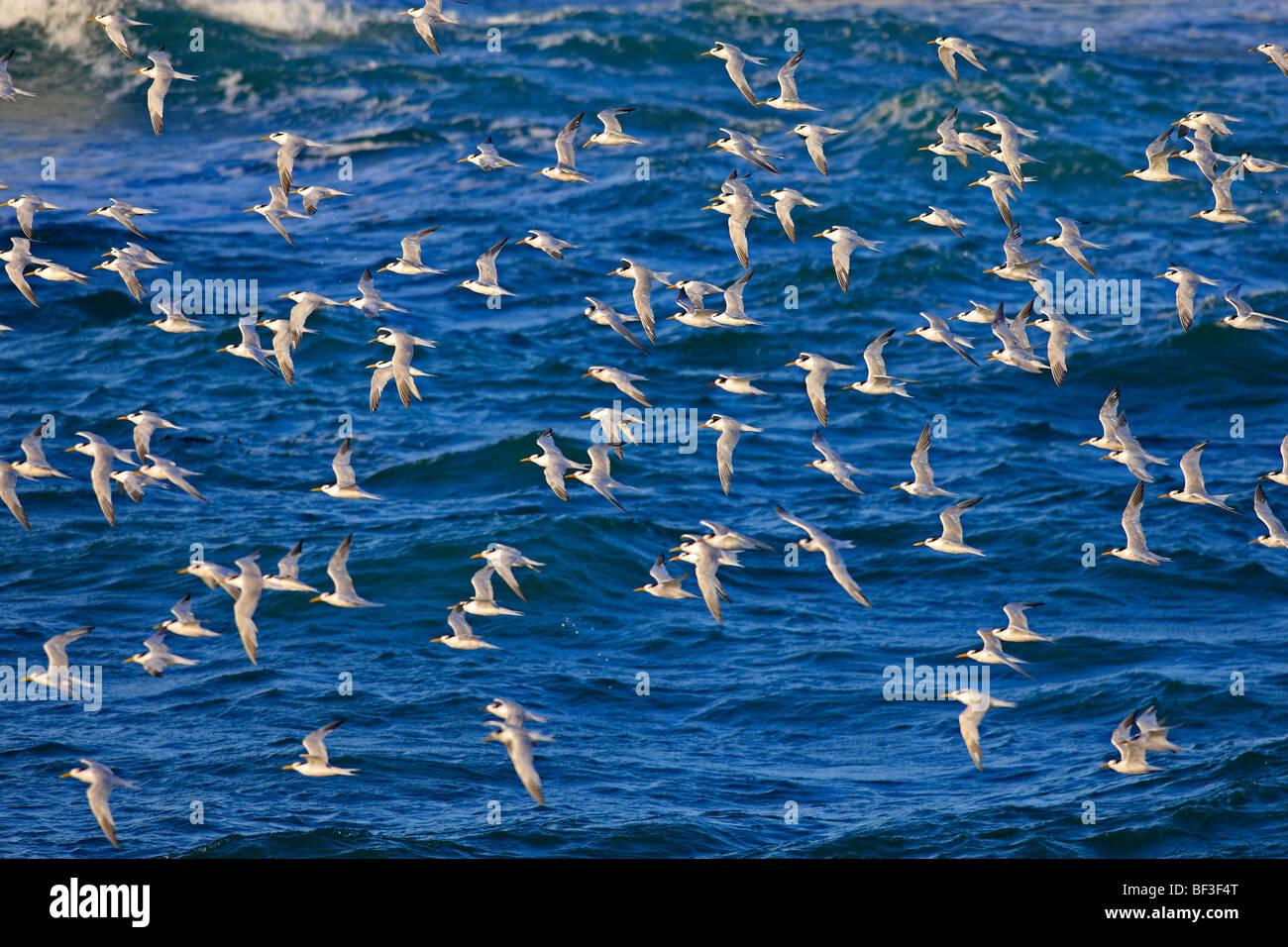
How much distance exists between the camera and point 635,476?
111 ft

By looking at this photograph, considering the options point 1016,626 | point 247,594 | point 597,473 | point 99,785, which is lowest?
point 99,785

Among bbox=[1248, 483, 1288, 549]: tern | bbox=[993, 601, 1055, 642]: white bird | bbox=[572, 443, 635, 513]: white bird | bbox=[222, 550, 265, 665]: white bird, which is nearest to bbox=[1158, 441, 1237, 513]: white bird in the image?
bbox=[1248, 483, 1288, 549]: tern

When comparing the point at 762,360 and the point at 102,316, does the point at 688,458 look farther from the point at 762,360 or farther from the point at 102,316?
the point at 102,316

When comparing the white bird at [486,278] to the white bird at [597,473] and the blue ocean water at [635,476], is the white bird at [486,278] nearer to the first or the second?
the white bird at [597,473]

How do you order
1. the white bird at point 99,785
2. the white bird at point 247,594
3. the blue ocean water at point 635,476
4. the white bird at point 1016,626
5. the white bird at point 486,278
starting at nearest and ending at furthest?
the white bird at point 99,785 → the white bird at point 247,594 → the white bird at point 1016,626 → the blue ocean water at point 635,476 → the white bird at point 486,278

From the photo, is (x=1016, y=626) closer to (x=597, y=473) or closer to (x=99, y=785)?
(x=597, y=473)

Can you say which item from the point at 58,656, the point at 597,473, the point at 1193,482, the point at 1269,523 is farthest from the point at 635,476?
the point at 58,656

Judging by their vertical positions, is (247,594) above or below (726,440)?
below

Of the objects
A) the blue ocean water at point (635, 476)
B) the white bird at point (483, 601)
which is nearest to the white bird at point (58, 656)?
the blue ocean water at point (635, 476)

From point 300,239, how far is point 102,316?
5588 mm

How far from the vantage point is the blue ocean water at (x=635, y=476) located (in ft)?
80.7

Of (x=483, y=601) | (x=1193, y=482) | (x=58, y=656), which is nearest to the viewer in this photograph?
(x=58, y=656)

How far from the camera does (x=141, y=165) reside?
155 ft

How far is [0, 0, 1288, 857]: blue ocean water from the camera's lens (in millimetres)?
24609
